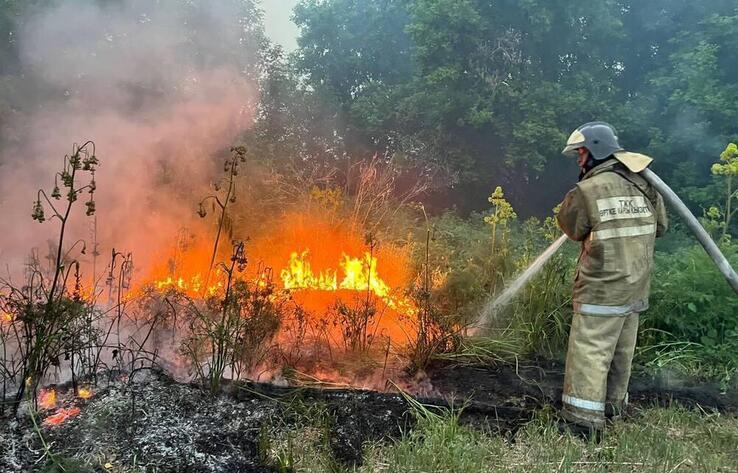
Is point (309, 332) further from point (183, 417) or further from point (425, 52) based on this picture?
point (425, 52)

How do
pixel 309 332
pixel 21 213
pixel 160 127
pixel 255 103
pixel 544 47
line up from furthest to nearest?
pixel 544 47 < pixel 255 103 < pixel 160 127 < pixel 21 213 < pixel 309 332

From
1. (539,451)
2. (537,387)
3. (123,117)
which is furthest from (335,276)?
(123,117)

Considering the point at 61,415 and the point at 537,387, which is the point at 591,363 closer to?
the point at 537,387

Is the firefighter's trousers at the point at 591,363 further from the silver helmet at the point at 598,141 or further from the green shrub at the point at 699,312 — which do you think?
the green shrub at the point at 699,312

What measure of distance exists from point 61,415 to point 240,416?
41.7 inches

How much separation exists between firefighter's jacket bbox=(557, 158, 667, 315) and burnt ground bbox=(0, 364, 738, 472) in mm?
862

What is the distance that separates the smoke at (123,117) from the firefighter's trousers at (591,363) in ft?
20.4

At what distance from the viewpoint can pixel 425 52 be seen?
17.0 meters

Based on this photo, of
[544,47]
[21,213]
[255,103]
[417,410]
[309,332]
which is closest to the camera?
[417,410]

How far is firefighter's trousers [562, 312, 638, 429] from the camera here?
11.8 feet

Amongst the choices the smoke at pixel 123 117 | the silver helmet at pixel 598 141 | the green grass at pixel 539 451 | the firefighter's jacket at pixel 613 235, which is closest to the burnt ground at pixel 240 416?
the green grass at pixel 539 451

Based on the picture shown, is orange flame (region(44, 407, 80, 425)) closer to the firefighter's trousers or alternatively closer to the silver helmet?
the firefighter's trousers

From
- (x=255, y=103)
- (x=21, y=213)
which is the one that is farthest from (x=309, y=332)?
(x=255, y=103)

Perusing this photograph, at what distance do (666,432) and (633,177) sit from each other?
66.5 inches
